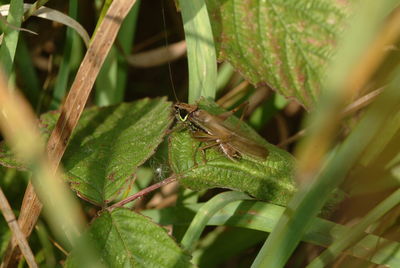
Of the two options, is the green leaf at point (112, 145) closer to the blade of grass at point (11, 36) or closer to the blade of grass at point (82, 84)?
the blade of grass at point (82, 84)

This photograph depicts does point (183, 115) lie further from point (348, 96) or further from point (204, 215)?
point (348, 96)

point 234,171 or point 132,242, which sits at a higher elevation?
point 234,171

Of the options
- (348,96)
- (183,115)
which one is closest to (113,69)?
(183,115)

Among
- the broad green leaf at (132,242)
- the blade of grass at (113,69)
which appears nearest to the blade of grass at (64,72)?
the blade of grass at (113,69)

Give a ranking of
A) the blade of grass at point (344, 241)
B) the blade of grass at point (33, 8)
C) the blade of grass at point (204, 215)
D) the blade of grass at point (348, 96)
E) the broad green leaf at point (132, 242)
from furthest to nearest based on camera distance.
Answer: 1. the blade of grass at point (33, 8)
2. the blade of grass at point (204, 215)
3. the broad green leaf at point (132, 242)
4. the blade of grass at point (344, 241)
5. the blade of grass at point (348, 96)

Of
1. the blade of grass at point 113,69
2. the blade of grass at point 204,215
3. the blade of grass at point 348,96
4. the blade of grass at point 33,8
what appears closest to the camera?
the blade of grass at point 348,96

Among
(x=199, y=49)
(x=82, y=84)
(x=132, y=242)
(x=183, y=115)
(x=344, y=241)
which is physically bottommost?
(x=132, y=242)

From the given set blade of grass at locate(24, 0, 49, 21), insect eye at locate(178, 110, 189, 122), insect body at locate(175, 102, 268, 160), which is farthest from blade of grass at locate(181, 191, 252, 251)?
blade of grass at locate(24, 0, 49, 21)

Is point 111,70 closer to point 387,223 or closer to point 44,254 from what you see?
point 44,254
